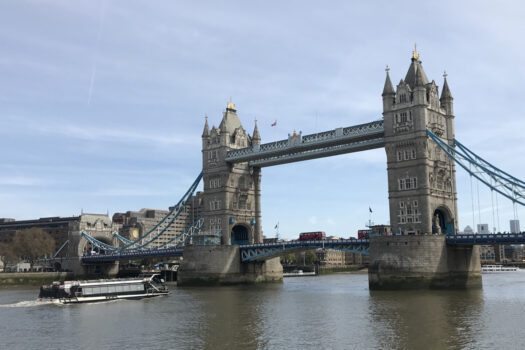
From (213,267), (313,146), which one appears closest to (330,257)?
(213,267)

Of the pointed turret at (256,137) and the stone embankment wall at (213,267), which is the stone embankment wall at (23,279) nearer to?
the stone embankment wall at (213,267)

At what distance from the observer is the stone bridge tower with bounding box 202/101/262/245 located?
320 ft

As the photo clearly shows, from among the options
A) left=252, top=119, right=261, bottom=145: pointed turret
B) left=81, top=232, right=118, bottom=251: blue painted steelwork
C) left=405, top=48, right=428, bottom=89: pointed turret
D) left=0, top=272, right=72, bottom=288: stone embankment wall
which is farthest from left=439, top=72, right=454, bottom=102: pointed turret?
left=81, top=232, right=118, bottom=251: blue painted steelwork

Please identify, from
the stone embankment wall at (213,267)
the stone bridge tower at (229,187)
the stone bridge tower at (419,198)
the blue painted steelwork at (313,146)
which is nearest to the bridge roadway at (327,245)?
the stone embankment wall at (213,267)

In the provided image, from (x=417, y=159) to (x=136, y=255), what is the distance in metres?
62.9

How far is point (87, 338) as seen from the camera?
1492 inches

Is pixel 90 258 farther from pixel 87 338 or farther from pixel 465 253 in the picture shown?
pixel 87 338

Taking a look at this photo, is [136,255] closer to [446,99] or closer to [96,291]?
[96,291]

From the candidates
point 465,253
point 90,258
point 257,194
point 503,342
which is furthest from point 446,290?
point 90,258

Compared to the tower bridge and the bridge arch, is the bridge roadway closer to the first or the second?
the tower bridge

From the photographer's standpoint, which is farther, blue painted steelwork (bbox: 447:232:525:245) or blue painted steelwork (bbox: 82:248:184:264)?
blue painted steelwork (bbox: 82:248:184:264)

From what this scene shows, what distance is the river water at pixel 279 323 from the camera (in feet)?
115

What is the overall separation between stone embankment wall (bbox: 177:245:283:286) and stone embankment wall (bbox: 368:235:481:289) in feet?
92.3

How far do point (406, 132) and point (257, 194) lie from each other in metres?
35.4
